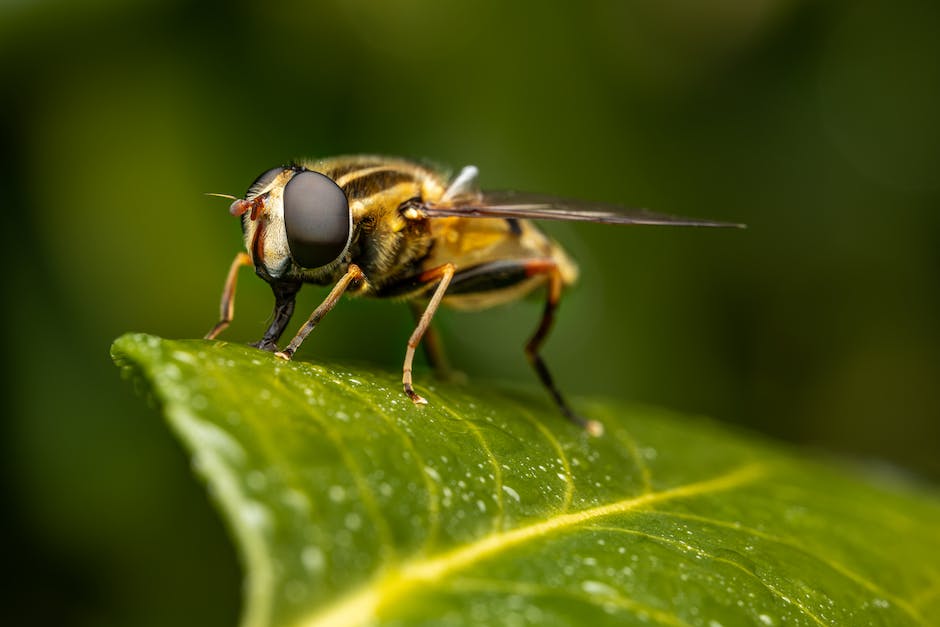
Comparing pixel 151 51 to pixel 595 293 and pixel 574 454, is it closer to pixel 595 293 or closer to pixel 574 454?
pixel 595 293

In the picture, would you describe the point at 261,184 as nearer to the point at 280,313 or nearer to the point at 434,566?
the point at 280,313

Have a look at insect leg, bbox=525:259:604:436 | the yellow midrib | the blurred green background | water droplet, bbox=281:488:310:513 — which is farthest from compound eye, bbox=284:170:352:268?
the blurred green background

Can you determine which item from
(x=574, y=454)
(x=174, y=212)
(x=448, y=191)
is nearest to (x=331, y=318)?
(x=174, y=212)

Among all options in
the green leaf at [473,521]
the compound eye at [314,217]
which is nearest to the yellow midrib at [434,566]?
the green leaf at [473,521]

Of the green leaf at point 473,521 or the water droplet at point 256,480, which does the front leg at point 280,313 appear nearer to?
the green leaf at point 473,521

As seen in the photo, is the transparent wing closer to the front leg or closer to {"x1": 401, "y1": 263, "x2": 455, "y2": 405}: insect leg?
{"x1": 401, "y1": 263, "x2": 455, "y2": 405}: insect leg
